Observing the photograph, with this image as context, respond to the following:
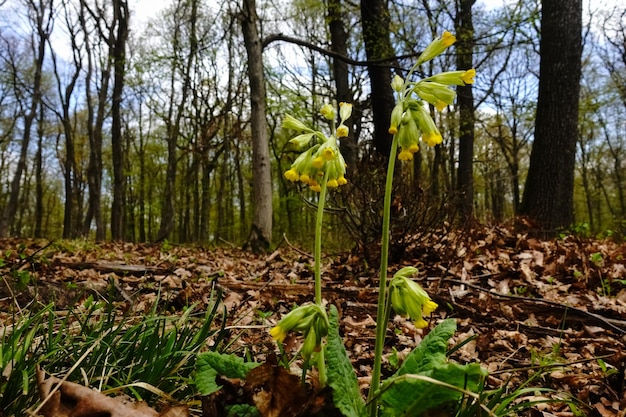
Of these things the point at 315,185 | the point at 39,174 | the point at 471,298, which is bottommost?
the point at 471,298

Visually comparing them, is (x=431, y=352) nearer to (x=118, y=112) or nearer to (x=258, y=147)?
(x=258, y=147)

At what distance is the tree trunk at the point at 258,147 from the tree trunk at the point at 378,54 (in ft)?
7.03

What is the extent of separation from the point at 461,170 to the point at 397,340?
1138 centimetres

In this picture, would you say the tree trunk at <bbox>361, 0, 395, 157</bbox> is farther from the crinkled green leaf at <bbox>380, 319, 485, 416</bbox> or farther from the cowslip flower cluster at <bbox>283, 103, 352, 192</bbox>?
the crinkled green leaf at <bbox>380, 319, 485, 416</bbox>

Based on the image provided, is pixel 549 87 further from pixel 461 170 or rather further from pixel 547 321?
pixel 461 170

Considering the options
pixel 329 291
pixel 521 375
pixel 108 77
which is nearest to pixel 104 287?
pixel 329 291

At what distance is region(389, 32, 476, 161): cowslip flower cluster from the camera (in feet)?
3.69

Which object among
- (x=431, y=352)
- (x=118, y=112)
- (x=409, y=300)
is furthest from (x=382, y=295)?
(x=118, y=112)

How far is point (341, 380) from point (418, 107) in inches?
29.7

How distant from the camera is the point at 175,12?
1888 cm

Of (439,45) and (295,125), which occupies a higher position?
(439,45)

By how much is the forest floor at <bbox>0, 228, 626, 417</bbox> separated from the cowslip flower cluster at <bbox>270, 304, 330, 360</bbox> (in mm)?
581

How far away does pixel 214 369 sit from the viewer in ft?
3.88

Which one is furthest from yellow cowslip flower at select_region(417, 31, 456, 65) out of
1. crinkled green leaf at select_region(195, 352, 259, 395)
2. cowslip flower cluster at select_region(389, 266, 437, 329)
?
crinkled green leaf at select_region(195, 352, 259, 395)
